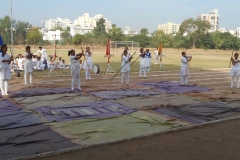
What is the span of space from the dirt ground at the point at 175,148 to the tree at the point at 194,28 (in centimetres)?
6219

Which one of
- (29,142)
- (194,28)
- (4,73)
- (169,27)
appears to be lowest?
(29,142)

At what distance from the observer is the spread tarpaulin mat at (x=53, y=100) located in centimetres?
845

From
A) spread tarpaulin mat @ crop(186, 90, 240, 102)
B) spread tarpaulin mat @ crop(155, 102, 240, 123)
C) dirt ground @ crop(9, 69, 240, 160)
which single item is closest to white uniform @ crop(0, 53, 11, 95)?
spread tarpaulin mat @ crop(155, 102, 240, 123)

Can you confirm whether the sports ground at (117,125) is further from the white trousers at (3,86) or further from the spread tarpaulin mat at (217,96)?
the white trousers at (3,86)

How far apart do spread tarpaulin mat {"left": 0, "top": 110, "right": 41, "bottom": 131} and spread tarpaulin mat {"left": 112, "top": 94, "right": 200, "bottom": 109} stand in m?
2.90

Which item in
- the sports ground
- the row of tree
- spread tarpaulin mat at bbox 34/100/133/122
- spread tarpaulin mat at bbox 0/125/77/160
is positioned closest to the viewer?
spread tarpaulin mat at bbox 0/125/77/160

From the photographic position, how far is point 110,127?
6.36 meters

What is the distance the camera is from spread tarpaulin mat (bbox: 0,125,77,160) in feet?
15.8

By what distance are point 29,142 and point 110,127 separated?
Answer: 1805 millimetres

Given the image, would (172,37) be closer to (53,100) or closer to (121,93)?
(121,93)

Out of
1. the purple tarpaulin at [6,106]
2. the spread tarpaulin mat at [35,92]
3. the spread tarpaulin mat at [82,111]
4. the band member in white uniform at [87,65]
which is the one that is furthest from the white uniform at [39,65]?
the spread tarpaulin mat at [82,111]

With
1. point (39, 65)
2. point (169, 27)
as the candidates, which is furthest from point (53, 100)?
point (169, 27)

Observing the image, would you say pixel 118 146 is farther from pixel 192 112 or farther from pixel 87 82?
pixel 87 82

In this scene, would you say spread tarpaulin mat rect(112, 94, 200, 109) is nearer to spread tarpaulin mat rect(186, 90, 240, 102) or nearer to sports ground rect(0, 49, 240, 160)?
sports ground rect(0, 49, 240, 160)
